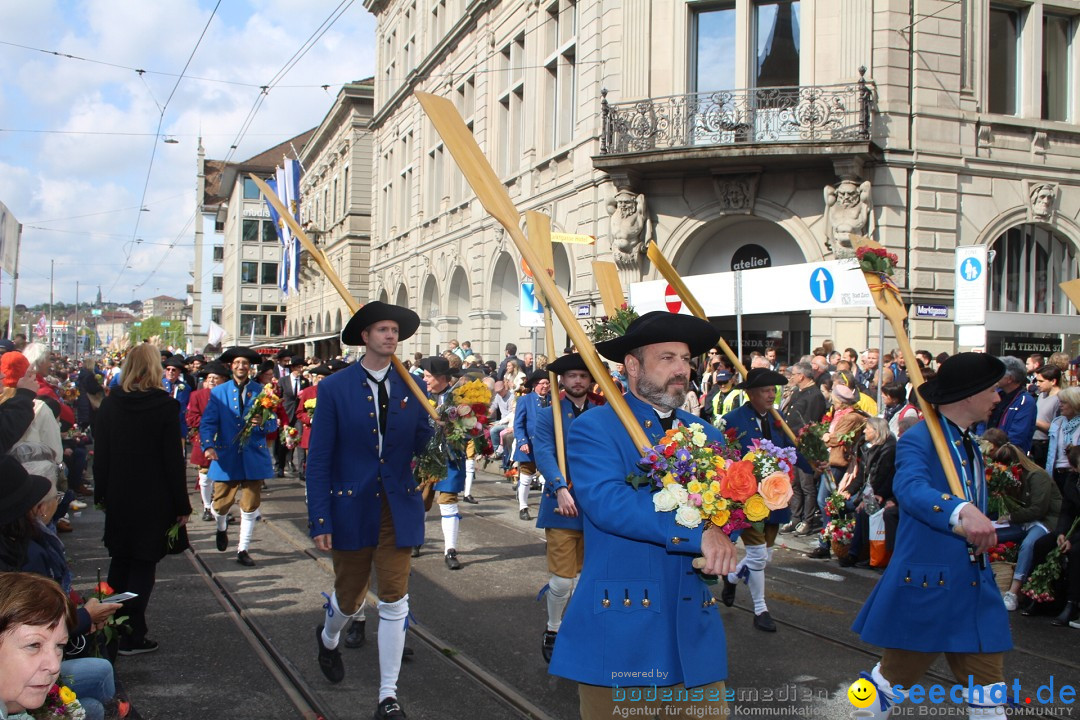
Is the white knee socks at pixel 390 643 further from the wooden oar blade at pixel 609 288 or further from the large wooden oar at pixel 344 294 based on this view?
the wooden oar blade at pixel 609 288

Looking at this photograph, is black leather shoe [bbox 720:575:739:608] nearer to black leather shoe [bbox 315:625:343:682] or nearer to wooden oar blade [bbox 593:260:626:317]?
wooden oar blade [bbox 593:260:626:317]

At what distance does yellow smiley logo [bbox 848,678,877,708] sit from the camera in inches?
170

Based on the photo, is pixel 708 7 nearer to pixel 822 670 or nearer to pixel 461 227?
pixel 461 227

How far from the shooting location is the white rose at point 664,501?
300cm

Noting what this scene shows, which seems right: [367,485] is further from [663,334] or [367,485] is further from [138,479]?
[663,334]

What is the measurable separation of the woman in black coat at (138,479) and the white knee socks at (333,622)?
143 centimetres

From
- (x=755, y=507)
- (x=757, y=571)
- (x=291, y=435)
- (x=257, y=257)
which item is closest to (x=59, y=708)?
(x=755, y=507)

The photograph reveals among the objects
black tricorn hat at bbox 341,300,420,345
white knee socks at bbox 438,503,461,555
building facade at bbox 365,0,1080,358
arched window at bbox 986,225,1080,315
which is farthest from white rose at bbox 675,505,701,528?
arched window at bbox 986,225,1080,315

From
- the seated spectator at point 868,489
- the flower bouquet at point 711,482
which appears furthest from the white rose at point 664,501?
the seated spectator at point 868,489

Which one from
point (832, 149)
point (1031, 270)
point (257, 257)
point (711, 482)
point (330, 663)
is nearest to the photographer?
point (711, 482)

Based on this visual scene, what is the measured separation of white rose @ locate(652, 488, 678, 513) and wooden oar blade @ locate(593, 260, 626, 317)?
3.60m

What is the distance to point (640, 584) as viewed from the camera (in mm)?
3273

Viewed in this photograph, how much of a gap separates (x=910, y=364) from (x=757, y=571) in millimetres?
2604

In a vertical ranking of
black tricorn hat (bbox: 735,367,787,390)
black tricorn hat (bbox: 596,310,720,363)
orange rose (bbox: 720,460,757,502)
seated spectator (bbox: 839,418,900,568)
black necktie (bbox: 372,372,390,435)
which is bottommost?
seated spectator (bbox: 839,418,900,568)
